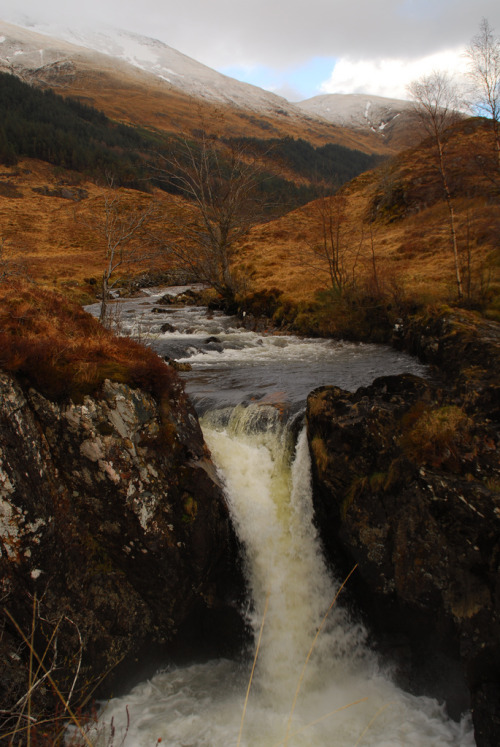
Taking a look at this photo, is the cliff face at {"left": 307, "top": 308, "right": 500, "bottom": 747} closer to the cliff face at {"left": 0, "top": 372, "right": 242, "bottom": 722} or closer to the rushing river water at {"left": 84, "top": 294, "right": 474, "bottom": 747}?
the rushing river water at {"left": 84, "top": 294, "right": 474, "bottom": 747}

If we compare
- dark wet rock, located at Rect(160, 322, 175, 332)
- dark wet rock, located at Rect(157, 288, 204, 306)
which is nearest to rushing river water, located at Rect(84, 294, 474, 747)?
dark wet rock, located at Rect(160, 322, 175, 332)

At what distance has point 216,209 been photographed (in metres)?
24.9

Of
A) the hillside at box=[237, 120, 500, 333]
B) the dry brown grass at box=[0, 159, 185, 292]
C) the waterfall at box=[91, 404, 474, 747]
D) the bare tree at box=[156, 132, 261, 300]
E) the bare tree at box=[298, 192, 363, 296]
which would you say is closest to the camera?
the waterfall at box=[91, 404, 474, 747]

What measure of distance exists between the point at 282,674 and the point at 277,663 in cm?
16

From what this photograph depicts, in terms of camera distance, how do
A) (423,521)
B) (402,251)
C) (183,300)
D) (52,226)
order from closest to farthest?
(423,521)
(402,251)
(183,300)
(52,226)

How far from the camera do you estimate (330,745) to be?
4941mm

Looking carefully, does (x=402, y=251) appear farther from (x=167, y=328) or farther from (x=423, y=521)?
(x=423, y=521)

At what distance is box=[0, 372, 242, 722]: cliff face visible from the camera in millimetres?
4652

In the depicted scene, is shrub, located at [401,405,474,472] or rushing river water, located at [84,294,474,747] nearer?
rushing river water, located at [84,294,474,747]

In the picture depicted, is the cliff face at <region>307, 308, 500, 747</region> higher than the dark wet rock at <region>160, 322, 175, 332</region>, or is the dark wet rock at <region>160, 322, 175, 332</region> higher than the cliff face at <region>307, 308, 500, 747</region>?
the dark wet rock at <region>160, 322, 175, 332</region>

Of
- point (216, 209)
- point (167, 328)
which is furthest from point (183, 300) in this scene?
point (167, 328)

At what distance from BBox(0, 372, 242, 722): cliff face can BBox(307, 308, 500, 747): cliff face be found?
233 centimetres

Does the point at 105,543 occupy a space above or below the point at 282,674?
above

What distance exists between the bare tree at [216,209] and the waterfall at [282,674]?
18.0 meters
